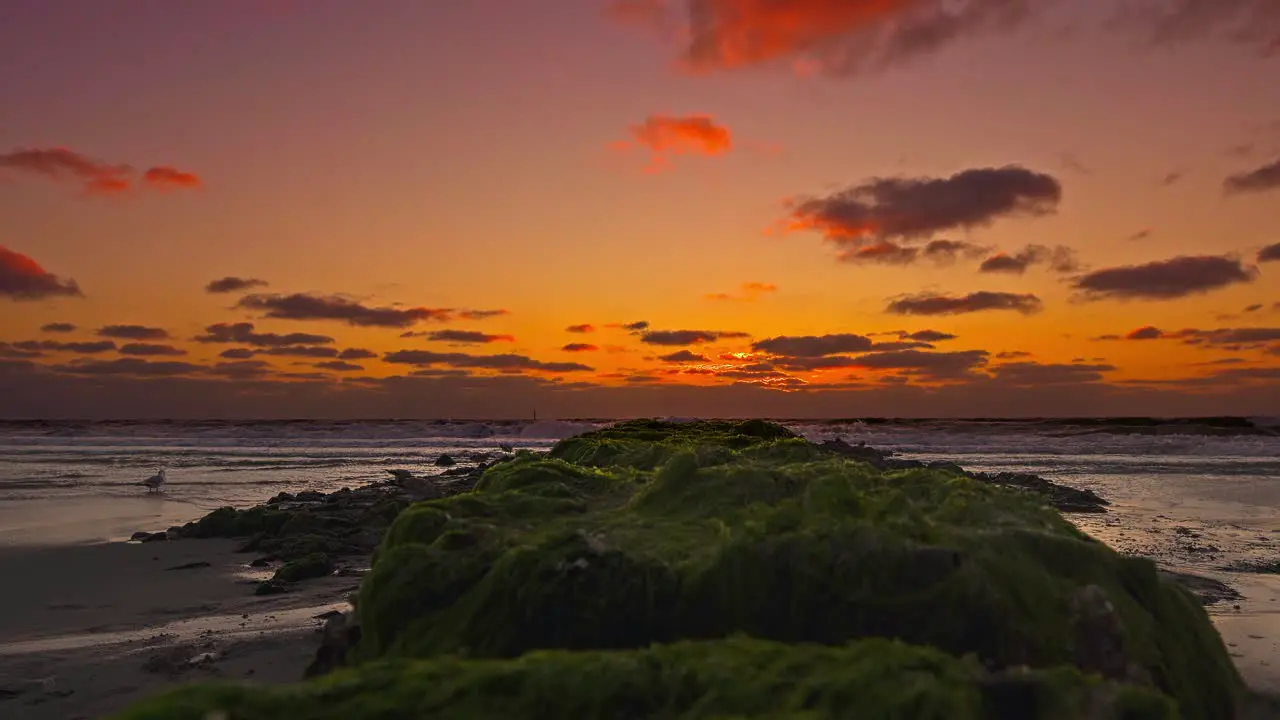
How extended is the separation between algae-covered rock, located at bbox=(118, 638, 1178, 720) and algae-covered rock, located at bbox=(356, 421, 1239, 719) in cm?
56

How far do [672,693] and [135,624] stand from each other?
5.52 metres

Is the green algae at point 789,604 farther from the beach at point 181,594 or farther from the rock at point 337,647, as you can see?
the beach at point 181,594

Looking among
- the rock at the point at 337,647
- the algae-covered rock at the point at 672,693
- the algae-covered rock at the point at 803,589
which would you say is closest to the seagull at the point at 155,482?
the rock at the point at 337,647

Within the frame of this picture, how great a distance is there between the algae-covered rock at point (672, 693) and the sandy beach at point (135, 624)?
2.82 meters

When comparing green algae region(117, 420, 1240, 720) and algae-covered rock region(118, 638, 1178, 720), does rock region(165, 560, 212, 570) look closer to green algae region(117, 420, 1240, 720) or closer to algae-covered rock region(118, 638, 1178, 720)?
green algae region(117, 420, 1240, 720)

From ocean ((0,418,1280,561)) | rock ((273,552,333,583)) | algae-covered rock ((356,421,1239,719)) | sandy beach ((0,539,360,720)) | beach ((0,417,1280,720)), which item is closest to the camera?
algae-covered rock ((356,421,1239,719))

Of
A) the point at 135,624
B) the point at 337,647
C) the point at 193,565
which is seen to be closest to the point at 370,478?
the point at 193,565

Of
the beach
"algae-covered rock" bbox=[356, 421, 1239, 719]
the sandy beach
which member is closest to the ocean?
the beach

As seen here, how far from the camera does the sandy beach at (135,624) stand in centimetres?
441

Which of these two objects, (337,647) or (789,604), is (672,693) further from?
(337,647)

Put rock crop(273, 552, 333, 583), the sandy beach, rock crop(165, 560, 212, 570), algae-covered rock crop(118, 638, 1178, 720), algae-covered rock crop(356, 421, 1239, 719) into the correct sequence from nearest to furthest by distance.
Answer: algae-covered rock crop(118, 638, 1178, 720)
algae-covered rock crop(356, 421, 1239, 719)
the sandy beach
rock crop(273, 552, 333, 583)
rock crop(165, 560, 212, 570)

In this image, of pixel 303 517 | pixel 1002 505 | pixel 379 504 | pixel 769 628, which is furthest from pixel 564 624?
pixel 379 504

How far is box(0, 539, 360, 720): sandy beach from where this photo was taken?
14.5ft

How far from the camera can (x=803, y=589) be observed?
9.14ft
